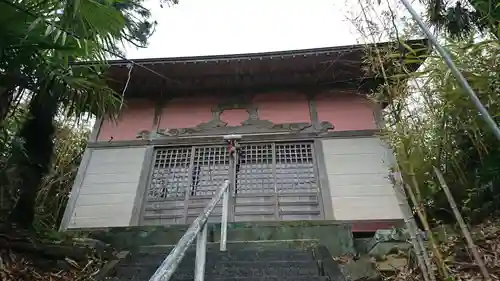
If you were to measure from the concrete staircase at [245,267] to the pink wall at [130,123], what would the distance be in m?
3.37

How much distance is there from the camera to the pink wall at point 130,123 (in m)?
6.54

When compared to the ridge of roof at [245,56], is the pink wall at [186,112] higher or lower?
lower

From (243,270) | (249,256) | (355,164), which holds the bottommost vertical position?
(243,270)

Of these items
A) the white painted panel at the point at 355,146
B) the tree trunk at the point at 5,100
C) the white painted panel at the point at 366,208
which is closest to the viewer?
the tree trunk at the point at 5,100

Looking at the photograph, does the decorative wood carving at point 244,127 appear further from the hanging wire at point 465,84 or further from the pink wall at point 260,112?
the hanging wire at point 465,84

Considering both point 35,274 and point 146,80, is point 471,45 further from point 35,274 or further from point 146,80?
point 146,80

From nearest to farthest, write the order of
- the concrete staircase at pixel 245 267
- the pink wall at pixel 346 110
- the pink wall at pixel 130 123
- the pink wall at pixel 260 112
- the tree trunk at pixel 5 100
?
the concrete staircase at pixel 245 267, the tree trunk at pixel 5 100, the pink wall at pixel 346 110, the pink wall at pixel 260 112, the pink wall at pixel 130 123

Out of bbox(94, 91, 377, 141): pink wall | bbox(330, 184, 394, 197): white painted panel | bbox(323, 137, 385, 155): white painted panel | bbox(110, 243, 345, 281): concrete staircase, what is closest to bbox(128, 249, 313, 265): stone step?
bbox(110, 243, 345, 281): concrete staircase

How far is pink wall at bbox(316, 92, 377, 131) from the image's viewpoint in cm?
622

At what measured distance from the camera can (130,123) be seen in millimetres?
6664

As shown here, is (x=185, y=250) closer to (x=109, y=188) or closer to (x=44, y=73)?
(x=44, y=73)

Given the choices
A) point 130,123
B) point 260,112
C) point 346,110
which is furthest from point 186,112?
point 346,110

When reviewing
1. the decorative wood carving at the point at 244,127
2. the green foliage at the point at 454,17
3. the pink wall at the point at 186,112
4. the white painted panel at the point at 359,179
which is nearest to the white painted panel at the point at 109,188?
the decorative wood carving at the point at 244,127

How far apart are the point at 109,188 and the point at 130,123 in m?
1.28
